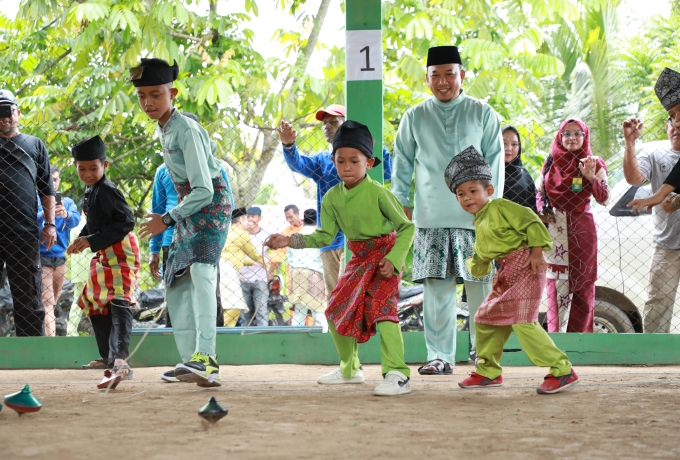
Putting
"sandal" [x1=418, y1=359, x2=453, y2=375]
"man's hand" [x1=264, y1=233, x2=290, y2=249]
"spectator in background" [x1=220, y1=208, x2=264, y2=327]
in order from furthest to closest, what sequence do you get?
1. "spectator in background" [x1=220, y1=208, x2=264, y2=327]
2. "sandal" [x1=418, y1=359, x2=453, y2=375]
3. "man's hand" [x1=264, y1=233, x2=290, y2=249]

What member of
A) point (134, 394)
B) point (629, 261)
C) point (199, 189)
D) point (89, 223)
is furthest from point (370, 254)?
point (629, 261)

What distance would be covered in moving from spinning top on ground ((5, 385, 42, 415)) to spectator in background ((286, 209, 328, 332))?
3.87 m

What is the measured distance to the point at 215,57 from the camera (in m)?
10.2

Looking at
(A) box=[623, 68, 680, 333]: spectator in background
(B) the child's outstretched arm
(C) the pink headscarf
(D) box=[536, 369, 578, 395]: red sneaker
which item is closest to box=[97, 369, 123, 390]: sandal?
(D) box=[536, 369, 578, 395]: red sneaker

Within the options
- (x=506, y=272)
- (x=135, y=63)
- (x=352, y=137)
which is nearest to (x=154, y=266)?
(x=352, y=137)

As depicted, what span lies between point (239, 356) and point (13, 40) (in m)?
8.00

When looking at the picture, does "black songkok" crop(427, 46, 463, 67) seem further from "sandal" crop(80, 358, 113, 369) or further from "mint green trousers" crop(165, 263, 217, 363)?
"sandal" crop(80, 358, 113, 369)

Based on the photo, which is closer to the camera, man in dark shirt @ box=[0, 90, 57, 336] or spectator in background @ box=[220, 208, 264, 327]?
man in dark shirt @ box=[0, 90, 57, 336]

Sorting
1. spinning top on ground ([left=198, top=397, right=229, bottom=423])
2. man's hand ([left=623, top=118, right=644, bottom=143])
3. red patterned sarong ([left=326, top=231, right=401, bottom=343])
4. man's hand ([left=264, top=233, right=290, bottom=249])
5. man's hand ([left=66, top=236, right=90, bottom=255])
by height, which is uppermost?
man's hand ([left=623, top=118, right=644, bottom=143])

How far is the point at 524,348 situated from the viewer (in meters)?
4.20

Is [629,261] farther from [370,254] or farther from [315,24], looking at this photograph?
[315,24]

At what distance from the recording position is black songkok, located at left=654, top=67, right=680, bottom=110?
13.9ft

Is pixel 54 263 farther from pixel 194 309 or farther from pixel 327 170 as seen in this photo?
pixel 194 309

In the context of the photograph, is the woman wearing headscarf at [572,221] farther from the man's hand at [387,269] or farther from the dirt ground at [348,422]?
the man's hand at [387,269]
